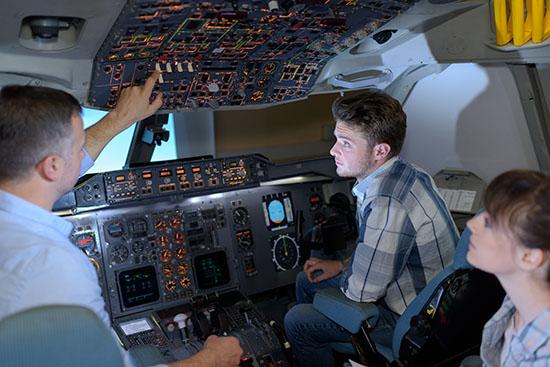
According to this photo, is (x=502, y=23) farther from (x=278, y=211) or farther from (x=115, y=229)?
(x=115, y=229)

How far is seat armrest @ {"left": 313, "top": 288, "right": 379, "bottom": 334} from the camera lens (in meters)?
2.06

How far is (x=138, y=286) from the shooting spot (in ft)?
10.2

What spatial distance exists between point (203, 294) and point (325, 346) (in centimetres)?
105

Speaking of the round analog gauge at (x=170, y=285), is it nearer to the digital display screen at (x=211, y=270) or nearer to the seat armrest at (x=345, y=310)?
the digital display screen at (x=211, y=270)

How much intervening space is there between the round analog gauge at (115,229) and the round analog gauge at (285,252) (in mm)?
1006

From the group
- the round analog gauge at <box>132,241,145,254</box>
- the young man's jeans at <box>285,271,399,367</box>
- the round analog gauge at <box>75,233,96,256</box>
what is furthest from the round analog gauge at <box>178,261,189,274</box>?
the young man's jeans at <box>285,271,399,367</box>

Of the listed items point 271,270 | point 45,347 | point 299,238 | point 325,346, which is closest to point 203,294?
point 271,270

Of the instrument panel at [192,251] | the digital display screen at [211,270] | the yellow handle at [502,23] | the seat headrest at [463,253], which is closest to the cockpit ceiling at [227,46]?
the yellow handle at [502,23]

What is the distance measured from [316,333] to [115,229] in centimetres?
137

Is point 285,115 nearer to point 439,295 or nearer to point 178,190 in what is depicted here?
point 178,190

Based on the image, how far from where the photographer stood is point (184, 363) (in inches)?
68.3

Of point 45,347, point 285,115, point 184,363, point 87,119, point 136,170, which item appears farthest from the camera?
point 285,115

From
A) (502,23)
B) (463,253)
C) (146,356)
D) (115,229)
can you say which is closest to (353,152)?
(463,253)

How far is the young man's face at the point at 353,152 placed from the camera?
2.30 metres
